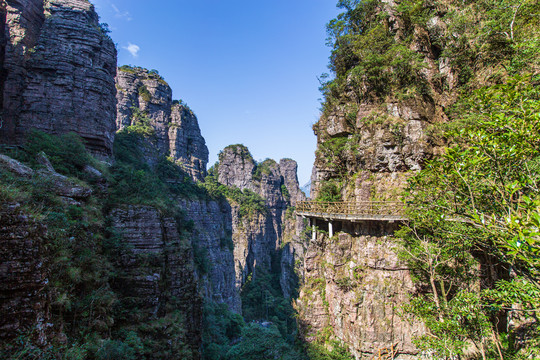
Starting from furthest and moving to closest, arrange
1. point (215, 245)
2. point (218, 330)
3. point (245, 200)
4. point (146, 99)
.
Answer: point (245, 200)
point (215, 245)
point (146, 99)
point (218, 330)

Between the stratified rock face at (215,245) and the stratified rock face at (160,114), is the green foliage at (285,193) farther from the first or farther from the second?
the stratified rock face at (160,114)

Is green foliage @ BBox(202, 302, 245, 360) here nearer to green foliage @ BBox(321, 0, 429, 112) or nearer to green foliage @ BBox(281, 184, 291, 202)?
green foliage @ BBox(321, 0, 429, 112)

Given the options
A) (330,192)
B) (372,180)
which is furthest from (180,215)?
(372,180)

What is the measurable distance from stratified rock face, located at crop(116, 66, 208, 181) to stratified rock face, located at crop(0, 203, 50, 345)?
94.7 ft

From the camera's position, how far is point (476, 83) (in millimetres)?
12805

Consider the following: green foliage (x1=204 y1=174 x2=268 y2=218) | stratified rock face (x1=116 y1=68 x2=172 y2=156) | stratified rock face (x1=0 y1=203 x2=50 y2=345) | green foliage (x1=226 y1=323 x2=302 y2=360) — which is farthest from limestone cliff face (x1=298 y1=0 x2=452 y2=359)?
green foliage (x1=204 y1=174 x2=268 y2=218)

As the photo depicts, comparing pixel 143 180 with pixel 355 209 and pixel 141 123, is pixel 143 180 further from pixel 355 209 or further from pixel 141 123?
pixel 141 123

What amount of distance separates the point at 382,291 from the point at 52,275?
14.3m

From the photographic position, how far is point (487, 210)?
17.8 feet

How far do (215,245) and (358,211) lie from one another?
2661 cm

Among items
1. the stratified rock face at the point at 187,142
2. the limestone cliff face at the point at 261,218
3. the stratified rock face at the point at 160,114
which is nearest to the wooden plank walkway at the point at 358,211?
the stratified rock face at the point at 160,114

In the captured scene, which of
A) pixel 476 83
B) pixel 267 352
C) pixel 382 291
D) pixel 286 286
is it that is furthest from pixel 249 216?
pixel 476 83

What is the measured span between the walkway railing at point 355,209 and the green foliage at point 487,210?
4.09 feet

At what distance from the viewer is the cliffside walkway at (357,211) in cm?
1145
